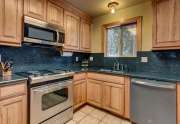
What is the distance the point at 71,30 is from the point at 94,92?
→ 153 cm

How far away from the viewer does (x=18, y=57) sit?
87.3 inches

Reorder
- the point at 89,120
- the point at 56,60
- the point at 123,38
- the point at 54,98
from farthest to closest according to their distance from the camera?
the point at 123,38, the point at 56,60, the point at 89,120, the point at 54,98

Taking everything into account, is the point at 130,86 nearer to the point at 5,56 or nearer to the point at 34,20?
the point at 34,20

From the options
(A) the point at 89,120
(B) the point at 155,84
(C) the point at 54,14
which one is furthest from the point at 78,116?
(C) the point at 54,14

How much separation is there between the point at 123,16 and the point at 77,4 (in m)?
1.11

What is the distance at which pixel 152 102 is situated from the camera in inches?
78.5

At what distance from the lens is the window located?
2.82 metres

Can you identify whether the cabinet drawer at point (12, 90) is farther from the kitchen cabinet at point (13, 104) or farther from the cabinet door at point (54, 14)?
the cabinet door at point (54, 14)

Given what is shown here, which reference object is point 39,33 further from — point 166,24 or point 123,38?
point 166,24

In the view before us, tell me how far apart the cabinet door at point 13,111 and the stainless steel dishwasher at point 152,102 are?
1772 mm

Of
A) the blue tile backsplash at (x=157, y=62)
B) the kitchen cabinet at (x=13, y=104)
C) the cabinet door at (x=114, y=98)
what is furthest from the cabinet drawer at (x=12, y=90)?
the blue tile backsplash at (x=157, y=62)

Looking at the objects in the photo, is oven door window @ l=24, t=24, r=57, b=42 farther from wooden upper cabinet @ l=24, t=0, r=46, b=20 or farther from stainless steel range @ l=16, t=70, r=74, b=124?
stainless steel range @ l=16, t=70, r=74, b=124

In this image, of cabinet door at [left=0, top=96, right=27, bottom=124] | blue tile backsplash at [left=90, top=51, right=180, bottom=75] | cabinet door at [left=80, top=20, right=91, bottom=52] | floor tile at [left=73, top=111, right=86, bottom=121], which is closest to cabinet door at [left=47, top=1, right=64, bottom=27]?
cabinet door at [left=80, top=20, right=91, bottom=52]

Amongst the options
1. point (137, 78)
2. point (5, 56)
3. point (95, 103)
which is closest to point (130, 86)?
point (137, 78)
